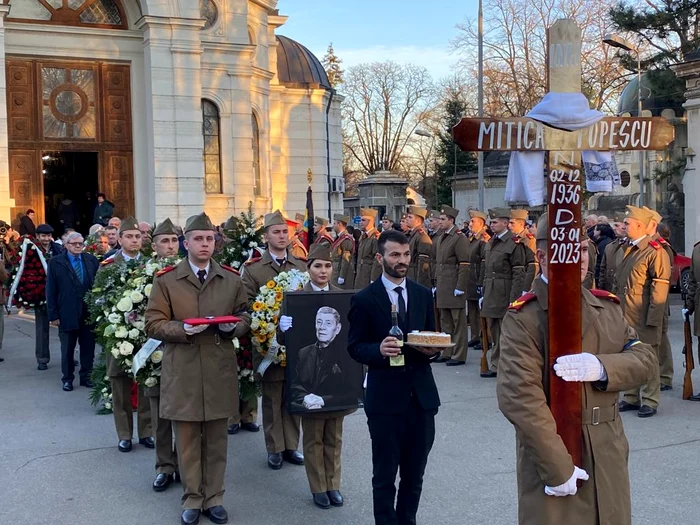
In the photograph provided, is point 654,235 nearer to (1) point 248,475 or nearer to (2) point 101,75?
(1) point 248,475

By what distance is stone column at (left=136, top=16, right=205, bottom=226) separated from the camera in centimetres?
2278

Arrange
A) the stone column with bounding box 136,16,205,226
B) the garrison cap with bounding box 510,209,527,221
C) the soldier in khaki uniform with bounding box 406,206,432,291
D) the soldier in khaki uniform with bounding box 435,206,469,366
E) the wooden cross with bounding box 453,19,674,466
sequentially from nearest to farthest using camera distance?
the wooden cross with bounding box 453,19,674,466, the garrison cap with bounding box 510,209,527,221, the soldier in khaki uniform with bounding box 435,206,469,366, the soldier in khaki uniform with bounding box 406,206,432,291, the stone column with bounding box 136,16,205,226

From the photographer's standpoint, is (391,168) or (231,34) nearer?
(231,34)

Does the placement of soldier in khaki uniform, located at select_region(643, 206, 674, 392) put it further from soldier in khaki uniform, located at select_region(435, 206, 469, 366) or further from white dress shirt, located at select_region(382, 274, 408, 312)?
white dress shirt, located at select_region(382, 274, 408, 312)

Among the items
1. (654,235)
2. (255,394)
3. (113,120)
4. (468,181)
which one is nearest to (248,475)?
(255,394)

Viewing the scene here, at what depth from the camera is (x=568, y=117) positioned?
12.4ft

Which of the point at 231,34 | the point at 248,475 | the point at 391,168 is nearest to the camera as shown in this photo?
the point at 248,475

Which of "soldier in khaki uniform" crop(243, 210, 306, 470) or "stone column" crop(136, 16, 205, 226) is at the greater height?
"stone column" crop(136, 16, 205, 226)

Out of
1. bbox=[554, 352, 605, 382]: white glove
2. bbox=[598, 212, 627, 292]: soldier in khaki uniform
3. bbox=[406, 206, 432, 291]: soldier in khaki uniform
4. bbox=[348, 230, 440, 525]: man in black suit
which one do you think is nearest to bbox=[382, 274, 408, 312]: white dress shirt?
bbox=[348, 230, 440, 525]: man in black suit

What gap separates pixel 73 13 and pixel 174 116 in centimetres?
418

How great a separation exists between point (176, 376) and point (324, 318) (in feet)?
3.91

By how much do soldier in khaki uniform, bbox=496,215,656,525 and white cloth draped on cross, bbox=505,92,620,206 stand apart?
22 centimetres

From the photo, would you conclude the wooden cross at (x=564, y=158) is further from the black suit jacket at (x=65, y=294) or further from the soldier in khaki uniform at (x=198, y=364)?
the black suit jacket at (x=65, y=294)

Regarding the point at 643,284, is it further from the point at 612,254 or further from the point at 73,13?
the point at 73,13
